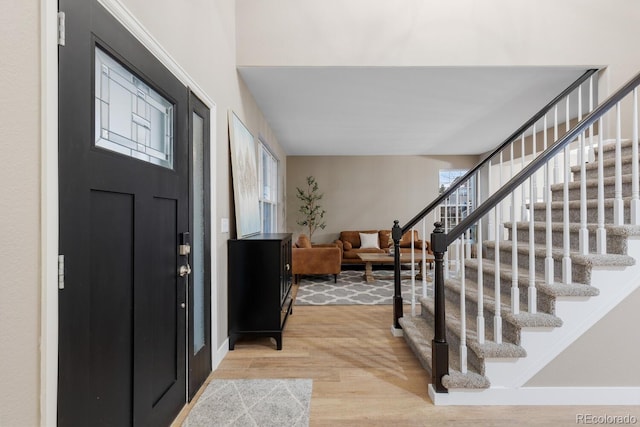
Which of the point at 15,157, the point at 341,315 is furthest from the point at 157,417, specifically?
the point at 341,315

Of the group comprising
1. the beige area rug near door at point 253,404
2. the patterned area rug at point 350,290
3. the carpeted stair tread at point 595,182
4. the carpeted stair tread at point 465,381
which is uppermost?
the carpeted stair tread at point 595,182

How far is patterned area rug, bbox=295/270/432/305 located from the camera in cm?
420

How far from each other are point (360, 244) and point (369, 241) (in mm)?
246

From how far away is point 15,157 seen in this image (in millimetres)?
866

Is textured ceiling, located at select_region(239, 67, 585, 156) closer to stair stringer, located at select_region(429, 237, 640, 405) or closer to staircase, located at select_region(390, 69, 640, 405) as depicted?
staircase, located at select_region(390, 69, 640, 405)

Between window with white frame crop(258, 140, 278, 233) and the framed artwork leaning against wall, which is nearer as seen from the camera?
the framed artwork leaning against wall

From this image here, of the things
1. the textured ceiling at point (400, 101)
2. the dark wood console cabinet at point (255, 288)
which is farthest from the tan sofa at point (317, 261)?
the dark wood console cabinet at point (255, 288)

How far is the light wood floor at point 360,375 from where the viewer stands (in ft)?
5.93

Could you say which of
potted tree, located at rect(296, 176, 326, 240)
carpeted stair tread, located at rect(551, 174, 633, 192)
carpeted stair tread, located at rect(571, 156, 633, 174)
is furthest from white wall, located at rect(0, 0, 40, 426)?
potted tree, located at rect(296, 176, 326, 240)

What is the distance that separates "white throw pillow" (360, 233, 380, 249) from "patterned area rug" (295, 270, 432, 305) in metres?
0.89

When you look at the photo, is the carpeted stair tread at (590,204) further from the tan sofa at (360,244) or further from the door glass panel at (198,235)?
the tan sofa at (360,244)

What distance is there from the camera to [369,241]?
6.97m

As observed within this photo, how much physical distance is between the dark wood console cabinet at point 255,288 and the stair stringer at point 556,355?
1410 millimetres

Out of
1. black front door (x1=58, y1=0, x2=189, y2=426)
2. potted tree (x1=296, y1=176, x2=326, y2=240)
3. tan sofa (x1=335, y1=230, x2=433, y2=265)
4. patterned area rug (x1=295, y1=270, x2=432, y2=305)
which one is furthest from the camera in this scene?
potted tree (x1=296, y1=176, x2=326, y2=240)
